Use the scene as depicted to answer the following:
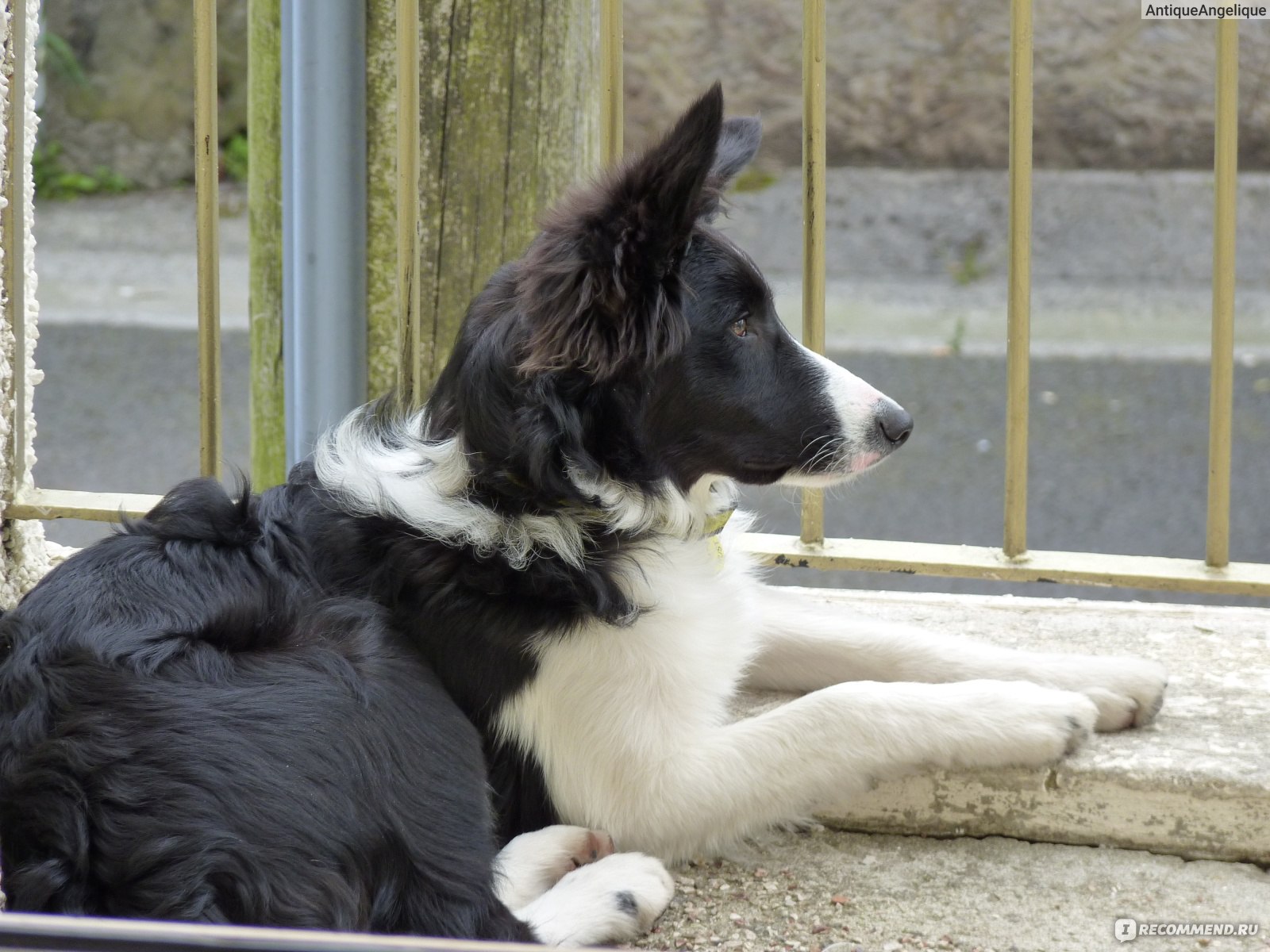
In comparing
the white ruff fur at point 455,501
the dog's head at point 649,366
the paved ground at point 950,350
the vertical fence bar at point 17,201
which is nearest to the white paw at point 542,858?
the white ruff fur at point 455,501

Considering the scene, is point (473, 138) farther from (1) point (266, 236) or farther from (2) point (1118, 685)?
(2) point (1118, 685)

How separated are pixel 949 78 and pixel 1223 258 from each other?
7.31 meters

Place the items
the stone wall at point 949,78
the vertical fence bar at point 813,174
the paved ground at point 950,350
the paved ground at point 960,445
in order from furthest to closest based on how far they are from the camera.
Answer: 1. the stone wall at point 949,78
2. the paved ground at point 950,350
3. the paved ground at point 960,445
4. the vertical fence bar at point 813,174

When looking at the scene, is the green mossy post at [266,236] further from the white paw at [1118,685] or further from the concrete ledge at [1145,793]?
the white paw at [1118,685]

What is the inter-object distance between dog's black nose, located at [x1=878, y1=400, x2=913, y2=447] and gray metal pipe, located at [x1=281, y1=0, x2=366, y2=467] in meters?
1.20

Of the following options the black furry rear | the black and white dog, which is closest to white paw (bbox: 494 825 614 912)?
the black and white dog

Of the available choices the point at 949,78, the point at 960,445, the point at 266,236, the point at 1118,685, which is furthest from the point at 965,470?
the point at 266,236

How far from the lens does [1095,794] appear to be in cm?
254

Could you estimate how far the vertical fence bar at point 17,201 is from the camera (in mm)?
2906

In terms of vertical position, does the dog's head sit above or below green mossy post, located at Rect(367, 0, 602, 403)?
below

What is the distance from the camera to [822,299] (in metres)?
2.96

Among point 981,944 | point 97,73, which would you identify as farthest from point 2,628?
→ point 97,73

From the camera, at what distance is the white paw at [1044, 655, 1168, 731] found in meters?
2.67

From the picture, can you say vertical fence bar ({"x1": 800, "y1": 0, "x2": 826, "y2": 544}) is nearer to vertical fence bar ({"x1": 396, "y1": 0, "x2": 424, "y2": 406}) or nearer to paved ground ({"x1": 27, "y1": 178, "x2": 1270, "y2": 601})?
vertical fence bar ({"x1": 396, "y1": 0, "x2": 424, "y2": 406})
